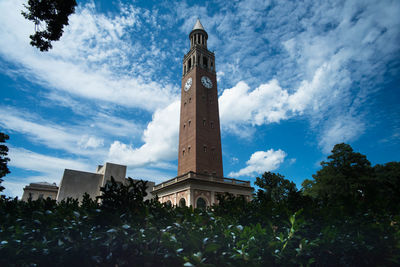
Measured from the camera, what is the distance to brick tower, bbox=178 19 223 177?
33.4 meters

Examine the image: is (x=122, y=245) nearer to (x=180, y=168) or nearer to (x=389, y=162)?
(x=180, y=168)

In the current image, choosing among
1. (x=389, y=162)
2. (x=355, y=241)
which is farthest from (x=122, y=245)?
(x=389, y=162)

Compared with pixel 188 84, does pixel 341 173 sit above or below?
below

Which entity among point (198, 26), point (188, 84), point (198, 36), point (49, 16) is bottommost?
point (49, 16)

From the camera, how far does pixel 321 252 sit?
3537mm

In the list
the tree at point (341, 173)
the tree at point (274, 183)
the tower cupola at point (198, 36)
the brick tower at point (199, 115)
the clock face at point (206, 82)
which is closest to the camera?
the brick tower at point (199, 115)

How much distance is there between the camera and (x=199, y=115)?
35781 mm

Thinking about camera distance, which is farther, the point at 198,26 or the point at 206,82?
the point at 198,26

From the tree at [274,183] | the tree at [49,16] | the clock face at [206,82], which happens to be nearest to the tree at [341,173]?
the tree at [274,183]


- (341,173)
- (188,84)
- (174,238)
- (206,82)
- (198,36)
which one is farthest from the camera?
(198,36)

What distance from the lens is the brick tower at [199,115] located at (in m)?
33.4

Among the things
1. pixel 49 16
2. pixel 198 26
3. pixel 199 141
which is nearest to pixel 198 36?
pixel 198 26

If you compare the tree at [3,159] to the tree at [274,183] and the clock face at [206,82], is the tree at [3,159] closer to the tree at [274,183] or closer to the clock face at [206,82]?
the clock face at [206,82]

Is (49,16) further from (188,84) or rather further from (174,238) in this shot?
(188,84)
